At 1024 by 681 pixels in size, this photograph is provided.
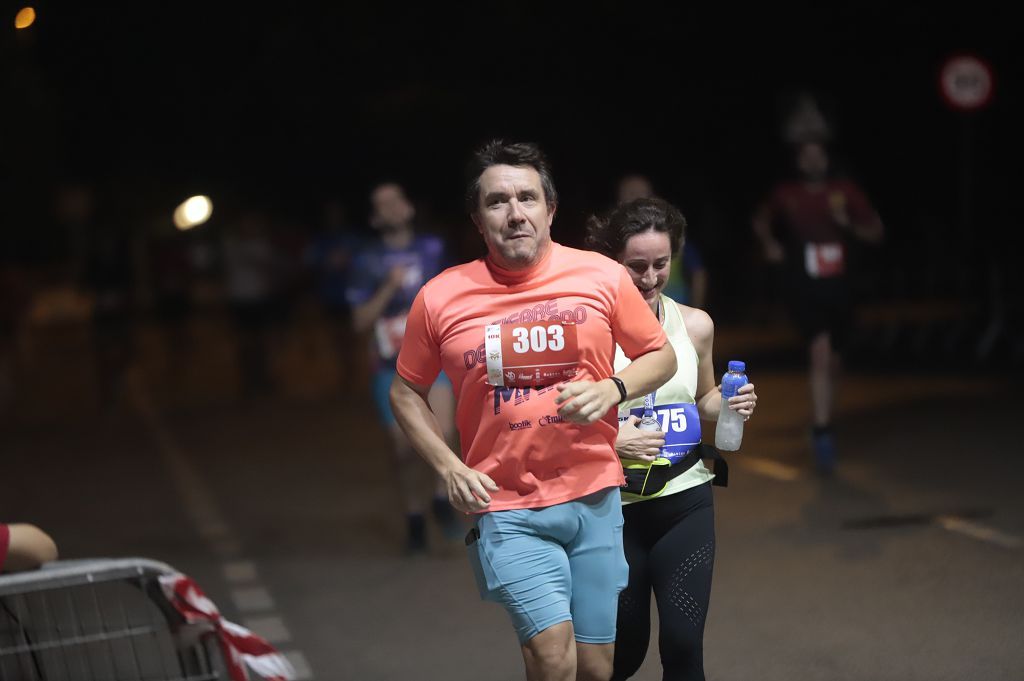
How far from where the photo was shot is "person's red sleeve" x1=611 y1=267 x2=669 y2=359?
174 inches

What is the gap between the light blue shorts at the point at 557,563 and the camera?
4.32 m

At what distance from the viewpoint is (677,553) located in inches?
190

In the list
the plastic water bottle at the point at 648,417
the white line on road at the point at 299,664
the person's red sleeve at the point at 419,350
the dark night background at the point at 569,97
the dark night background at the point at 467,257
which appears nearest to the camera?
the person's red sleeve at the point at 419,350

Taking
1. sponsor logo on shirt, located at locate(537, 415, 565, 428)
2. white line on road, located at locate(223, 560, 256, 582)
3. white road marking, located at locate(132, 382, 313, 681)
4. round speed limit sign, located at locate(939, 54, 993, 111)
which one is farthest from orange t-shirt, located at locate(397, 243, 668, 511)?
round speed limit sign, located at locate(939, 54, 993, 111)

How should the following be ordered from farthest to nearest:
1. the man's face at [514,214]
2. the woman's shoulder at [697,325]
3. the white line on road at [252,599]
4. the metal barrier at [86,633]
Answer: the white line on road at [252,599] → the woman's shoulder at [697,325] → the man's face at [514,214] → the metal barrier at [86,633]

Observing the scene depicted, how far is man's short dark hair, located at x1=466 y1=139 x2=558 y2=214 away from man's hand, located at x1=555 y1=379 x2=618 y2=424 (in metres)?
0.60

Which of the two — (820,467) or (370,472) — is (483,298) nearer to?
(820,467)

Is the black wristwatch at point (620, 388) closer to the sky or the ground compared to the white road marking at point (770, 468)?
closer to the sky

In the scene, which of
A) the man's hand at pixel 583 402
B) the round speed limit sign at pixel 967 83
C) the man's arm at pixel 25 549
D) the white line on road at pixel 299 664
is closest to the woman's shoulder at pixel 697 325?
the man's hand at pixel 583 402

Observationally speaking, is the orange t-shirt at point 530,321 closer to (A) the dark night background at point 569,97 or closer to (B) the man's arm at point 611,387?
(B) the man's arm at point 611,387

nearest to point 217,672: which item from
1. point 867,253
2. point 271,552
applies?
point 271,552

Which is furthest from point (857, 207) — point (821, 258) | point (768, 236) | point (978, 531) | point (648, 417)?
point (648, 417)

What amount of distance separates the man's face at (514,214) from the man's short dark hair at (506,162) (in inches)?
0.7

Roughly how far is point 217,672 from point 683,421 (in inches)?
64.6
